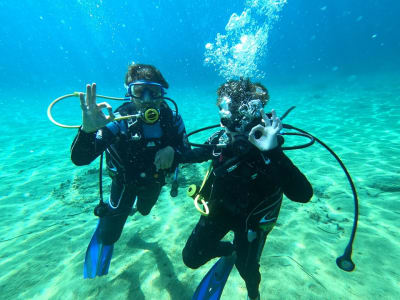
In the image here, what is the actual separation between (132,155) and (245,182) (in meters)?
1.99

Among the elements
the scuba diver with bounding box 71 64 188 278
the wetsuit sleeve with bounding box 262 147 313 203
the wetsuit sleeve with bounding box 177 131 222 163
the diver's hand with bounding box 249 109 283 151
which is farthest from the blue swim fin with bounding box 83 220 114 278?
the diver's hand with bounding box 249 109 283 151

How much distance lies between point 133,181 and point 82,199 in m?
3.67

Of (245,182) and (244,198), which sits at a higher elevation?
(245,182)

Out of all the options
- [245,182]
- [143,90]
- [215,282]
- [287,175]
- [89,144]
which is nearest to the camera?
[287,175]

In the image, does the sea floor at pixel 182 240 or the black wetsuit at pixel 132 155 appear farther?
the black wetsuit at pixel 132 155

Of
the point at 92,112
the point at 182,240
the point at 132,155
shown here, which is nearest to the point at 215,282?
the point at 182,240

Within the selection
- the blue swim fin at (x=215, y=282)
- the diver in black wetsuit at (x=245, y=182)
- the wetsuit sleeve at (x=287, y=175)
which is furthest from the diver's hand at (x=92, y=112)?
the blue swim fin at (x=215, y=282)

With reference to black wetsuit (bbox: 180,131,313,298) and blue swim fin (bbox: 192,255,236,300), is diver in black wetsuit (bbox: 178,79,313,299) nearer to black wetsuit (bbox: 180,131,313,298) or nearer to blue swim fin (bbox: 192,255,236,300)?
black wetsuit (bbox: 180,131,313,298)

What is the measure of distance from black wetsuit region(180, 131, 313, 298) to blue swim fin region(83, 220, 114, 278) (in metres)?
1.54

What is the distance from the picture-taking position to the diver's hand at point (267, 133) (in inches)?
78.5

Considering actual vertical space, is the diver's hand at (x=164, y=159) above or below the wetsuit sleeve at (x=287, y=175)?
above

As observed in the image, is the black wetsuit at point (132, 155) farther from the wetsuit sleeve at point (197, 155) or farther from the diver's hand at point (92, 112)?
the diver's hand at point (92, 112)

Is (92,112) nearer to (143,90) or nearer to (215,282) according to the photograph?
(143,90)

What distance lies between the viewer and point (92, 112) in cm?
251
